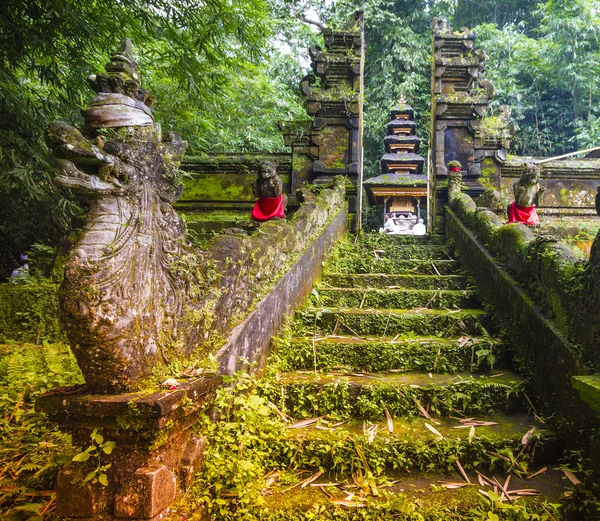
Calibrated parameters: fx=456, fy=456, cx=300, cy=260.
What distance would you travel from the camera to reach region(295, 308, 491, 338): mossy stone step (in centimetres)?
381

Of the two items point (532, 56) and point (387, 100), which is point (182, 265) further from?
point (532, 56)

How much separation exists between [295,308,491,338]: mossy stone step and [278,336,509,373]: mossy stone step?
0.37 meters

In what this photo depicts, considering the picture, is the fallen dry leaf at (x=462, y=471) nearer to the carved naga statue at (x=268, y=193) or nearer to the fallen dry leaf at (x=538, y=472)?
the fallen dry leaf at (x=538, y=472)

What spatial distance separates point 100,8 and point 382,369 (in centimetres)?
525

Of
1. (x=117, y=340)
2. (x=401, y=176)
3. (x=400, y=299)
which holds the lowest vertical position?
(x=117, y=340)

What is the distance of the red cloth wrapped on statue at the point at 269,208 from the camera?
5.60 m

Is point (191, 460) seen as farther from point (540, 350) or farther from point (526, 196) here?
point (526, 196)

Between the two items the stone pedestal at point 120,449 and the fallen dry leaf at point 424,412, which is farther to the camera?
the fallen dry leaf at point 424,412

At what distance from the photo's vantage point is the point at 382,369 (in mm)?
3307

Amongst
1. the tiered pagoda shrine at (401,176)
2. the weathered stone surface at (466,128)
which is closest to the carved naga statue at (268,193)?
the weathered stone surface at (466,128)

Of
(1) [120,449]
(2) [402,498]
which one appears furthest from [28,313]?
(2) [402,498]

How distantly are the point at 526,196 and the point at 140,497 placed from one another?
553 centimetres

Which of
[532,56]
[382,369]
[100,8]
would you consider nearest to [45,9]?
[100,8]

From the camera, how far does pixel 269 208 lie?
221 inches
